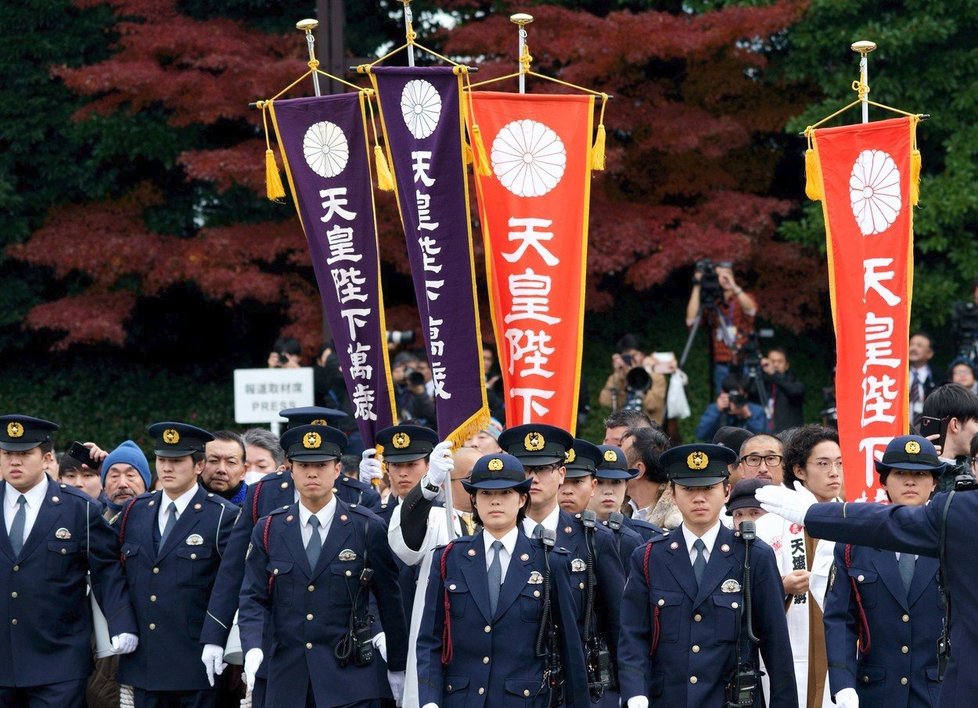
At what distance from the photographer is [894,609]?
691cm

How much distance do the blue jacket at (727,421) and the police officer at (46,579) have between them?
6.25 m

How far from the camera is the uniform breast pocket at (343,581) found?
755cm

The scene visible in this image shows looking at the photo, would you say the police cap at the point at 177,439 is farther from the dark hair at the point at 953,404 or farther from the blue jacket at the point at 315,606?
→ the dark hair at the point at 953,404

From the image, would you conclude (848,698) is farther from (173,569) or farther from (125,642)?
(125,642)

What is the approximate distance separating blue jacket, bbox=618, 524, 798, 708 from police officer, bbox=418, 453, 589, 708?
0.29 meters

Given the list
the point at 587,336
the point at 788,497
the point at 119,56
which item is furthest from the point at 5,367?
the point at 788,497

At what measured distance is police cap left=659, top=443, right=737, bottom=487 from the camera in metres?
6.91

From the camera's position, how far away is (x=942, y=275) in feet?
53.2

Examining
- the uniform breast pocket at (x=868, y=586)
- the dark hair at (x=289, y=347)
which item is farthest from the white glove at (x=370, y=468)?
the dark hair at (x=289, y=347)

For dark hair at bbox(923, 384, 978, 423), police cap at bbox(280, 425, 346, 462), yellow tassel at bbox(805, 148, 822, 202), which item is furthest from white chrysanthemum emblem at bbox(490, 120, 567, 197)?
dark hair at bbox(923, 384, 978, 423)

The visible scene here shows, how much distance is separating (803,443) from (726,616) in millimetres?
1855

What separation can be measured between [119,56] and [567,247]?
30.5 feet

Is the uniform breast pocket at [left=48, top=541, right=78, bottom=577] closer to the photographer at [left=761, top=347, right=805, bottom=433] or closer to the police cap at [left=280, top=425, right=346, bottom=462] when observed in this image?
the police cap at [left=280, top=425, right=346, bottom=462]

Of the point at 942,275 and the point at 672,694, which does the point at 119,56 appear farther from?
the point at 672,694
